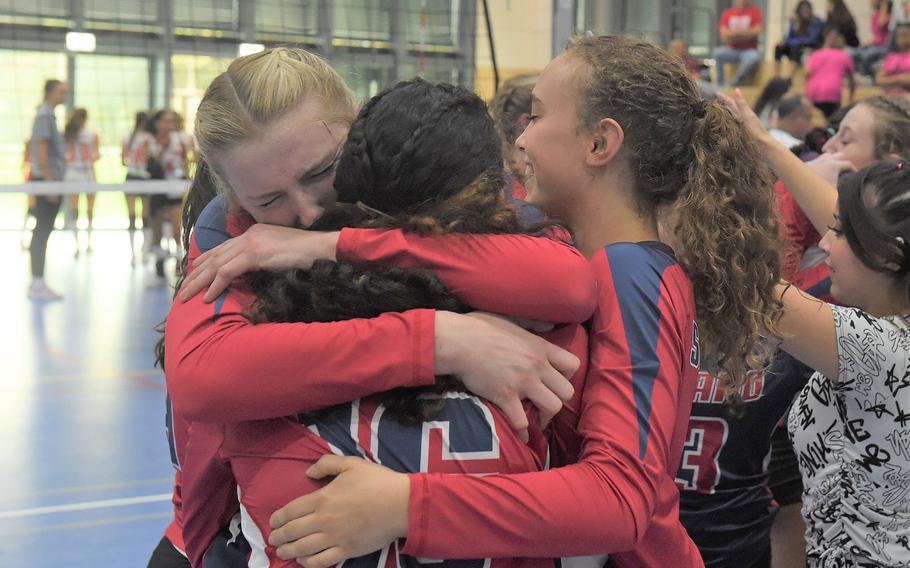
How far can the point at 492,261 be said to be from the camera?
1.14 metres

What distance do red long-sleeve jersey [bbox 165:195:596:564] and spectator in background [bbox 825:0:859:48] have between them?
12.8m

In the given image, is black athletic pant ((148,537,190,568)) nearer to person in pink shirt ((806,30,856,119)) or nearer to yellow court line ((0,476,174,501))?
yellow court line ((0,476,174,501))

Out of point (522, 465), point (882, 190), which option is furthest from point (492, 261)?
point (882, 190)

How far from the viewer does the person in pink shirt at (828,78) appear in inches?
449

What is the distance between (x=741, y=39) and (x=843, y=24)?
52.9 inches

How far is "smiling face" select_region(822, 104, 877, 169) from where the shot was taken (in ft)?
9.00

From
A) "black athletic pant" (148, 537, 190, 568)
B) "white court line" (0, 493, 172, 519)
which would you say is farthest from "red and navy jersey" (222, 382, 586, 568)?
"white court line" (0, 493, 172, 519)

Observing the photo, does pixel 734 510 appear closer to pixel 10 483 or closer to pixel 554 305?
pixel 554 305

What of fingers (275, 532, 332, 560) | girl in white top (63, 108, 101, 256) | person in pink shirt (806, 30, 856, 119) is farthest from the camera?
person in pink shirt (806, 30, 856, 119)

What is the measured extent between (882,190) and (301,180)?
112 cm

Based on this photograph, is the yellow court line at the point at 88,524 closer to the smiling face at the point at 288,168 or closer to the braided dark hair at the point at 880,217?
the smiling face at the point at 288,168

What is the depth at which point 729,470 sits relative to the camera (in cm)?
207

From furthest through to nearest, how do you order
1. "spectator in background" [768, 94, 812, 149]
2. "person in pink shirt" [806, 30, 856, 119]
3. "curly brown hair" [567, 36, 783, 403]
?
"person in pink shirt" [806, 30, 856, 119] < "spectator in background" [768, 94, 812, 149] < "curly brown hair" [567, 36, 783, 403]

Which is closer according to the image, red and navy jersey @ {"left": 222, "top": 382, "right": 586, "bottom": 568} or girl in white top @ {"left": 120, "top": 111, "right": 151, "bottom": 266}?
red and navy jersey @ {"left": 222, "top": 382, "right": 586, "bottom": 568}
